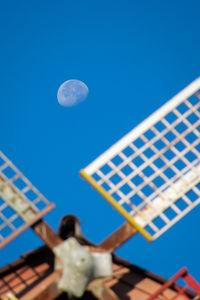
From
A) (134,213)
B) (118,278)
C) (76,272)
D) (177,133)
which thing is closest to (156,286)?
(118,278)

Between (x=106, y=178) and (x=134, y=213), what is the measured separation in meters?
0.78

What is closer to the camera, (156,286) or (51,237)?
(51,237)

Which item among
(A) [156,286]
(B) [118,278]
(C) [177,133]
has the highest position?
(C) [177,133]

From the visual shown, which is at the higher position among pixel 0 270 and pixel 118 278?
pixel 0 270

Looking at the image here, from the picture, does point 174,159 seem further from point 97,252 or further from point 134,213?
point 97,252

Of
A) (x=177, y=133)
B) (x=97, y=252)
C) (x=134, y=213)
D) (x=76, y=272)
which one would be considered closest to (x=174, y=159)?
(x=177, y=133)

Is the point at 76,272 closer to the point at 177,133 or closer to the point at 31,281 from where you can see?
the point at 31,281

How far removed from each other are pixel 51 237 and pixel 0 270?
7.30 feet

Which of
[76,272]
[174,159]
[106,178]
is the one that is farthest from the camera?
[174,159]

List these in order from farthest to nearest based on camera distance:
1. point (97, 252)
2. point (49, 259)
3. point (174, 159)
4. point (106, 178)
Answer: point (49, 259), point (174, 159), point (106, 178), point (97, 252)

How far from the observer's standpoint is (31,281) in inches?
343

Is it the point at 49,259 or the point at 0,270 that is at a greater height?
the point at 0,270

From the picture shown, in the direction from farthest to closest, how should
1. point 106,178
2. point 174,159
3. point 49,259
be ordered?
point 49,259
point 174,159
point 106,178

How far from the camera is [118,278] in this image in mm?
8844
